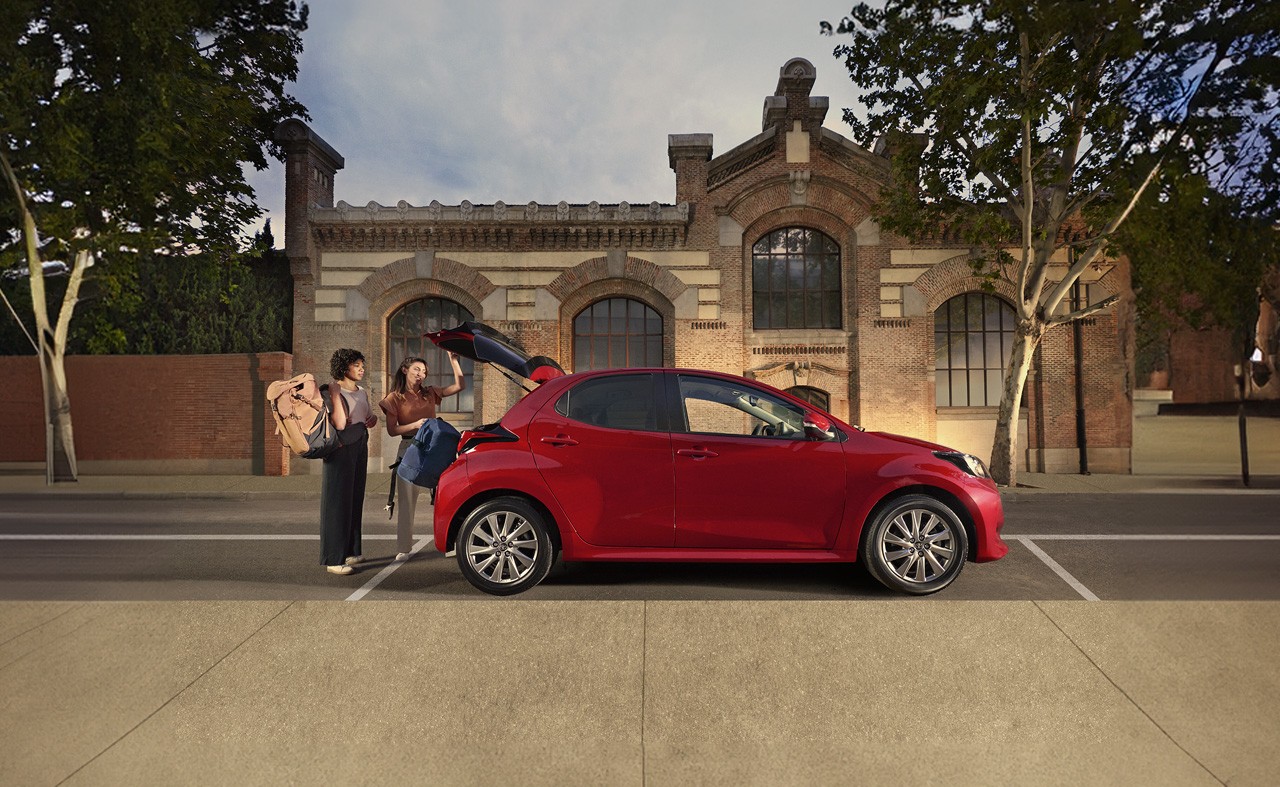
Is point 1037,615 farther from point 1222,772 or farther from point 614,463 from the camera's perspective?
point 614,463

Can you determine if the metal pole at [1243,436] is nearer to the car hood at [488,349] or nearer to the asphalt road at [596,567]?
the asphalt road at [596,567]

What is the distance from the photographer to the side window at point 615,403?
21.0 feet

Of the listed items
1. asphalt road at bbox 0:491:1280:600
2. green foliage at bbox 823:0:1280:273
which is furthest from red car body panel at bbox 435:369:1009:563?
green foliage at bbox 823:0:1280:273

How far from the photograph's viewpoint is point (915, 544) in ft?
20.5

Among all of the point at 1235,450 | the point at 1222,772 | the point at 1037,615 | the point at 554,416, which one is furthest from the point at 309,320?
the point at 1235,450

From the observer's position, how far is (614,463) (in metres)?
6.27

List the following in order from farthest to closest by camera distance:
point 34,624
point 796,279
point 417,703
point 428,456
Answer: point 796,279 < point 428,456 < point 34,624 < point 417,703

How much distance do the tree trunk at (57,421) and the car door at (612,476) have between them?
48.7 feet

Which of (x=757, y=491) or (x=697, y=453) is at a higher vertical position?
(x=697, y=453)

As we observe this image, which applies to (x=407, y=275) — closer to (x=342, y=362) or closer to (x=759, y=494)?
(x=342, y=362)

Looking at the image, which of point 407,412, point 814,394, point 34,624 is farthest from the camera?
point 814,394

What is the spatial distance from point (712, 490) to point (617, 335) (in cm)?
1440

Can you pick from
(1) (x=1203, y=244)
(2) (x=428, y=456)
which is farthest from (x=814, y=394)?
(2) (x=428, y=456)

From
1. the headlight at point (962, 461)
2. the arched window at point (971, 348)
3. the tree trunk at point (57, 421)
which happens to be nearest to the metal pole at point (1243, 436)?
the arched window at point (971, 348)
